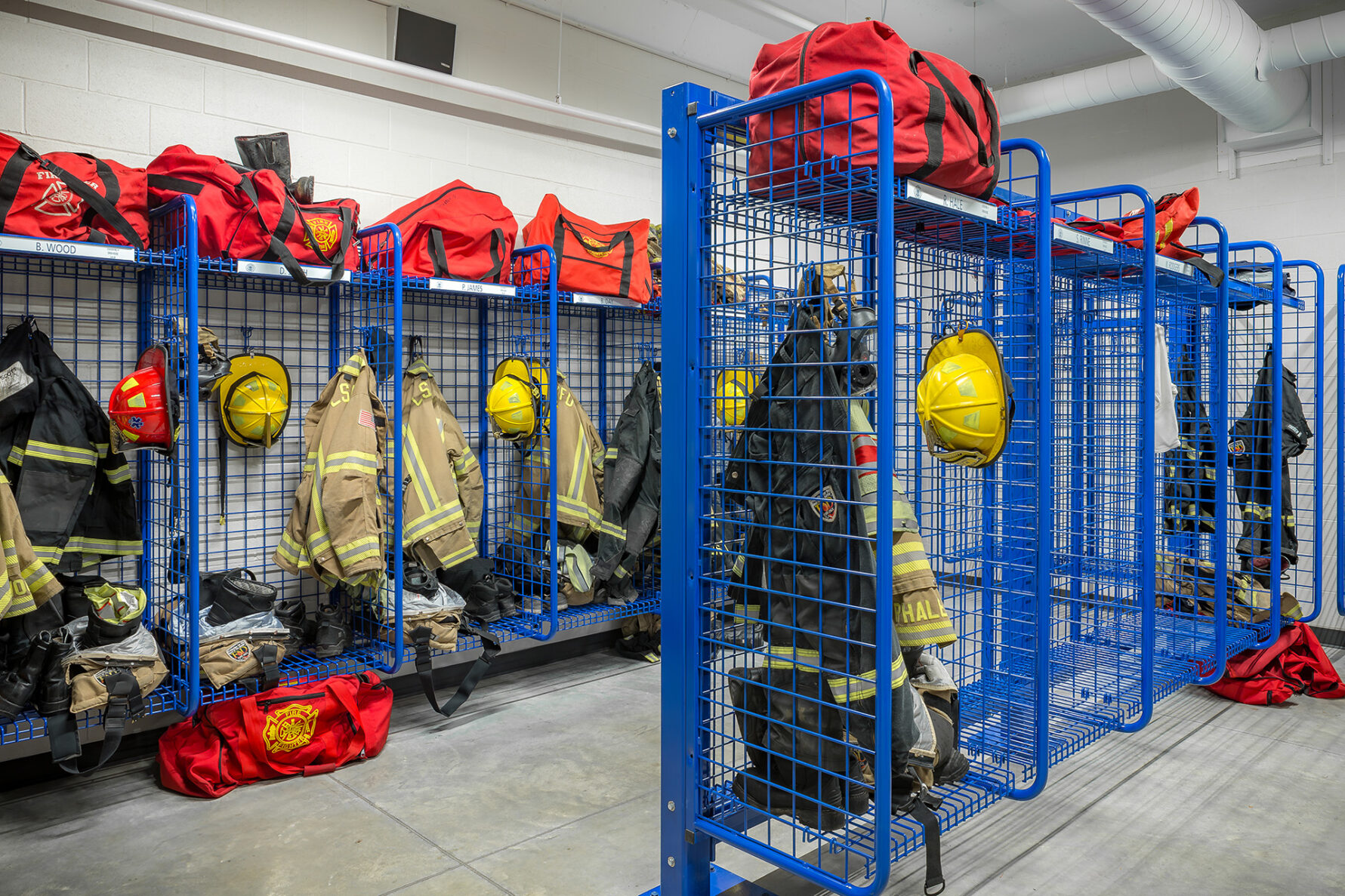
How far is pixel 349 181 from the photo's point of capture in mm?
4148

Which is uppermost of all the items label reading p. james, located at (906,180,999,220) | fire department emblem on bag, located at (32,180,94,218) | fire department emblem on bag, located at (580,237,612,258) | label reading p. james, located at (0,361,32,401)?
fire department emblem on bag, located at (580,237,612,258)

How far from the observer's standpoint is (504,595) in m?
4.29

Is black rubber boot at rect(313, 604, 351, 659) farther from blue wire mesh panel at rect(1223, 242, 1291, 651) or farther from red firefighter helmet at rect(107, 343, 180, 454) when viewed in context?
blue wire mesh panel at rect(1223, 242, 1291, 651)

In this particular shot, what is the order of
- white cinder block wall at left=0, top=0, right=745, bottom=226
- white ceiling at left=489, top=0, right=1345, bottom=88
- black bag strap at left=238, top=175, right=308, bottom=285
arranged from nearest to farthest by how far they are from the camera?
black bag strap at left=238, top=175, right=308, bottom=285 < white cinder block wall at left=0, top=0, right=745, bottom=226 < white ceiling at left=489, top=0, right=1345, bottom=88

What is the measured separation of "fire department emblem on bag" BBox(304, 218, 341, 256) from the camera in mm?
3426

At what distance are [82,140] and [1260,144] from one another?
21.0 feet

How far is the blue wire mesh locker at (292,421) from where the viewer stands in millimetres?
Result: 3688

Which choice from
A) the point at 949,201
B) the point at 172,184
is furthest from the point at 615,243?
the point at 949,201

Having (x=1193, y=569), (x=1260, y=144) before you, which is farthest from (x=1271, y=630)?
(x=1260, y=144)

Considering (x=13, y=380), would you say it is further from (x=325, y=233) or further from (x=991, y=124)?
(x=991, y=124)

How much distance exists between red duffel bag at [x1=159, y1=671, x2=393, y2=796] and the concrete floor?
6 cm

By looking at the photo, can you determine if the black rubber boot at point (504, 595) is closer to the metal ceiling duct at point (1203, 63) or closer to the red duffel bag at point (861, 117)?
the red duffel bag at point (861, 117)

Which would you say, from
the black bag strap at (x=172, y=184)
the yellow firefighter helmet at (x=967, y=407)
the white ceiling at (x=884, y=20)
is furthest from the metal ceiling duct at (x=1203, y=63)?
the black bag strap at (x=172, y=184)

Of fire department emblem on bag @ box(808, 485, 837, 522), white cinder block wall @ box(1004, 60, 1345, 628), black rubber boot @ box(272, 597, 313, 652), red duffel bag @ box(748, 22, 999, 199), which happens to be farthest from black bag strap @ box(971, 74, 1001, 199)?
white cinder block wall @ box(1004, 60, 1345, 628)
